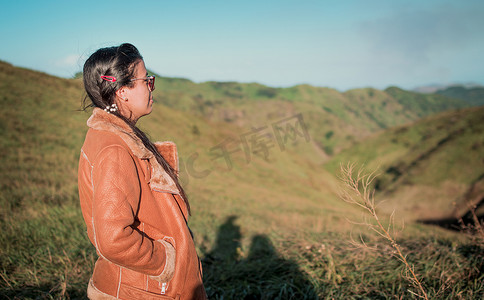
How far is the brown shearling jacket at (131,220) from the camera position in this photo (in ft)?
4.43

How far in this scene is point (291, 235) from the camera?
528 centimetres

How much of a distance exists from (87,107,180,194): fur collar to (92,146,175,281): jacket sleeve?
8 cm

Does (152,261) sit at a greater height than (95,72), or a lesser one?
lesser

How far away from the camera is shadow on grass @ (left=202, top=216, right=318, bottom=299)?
11.4ft

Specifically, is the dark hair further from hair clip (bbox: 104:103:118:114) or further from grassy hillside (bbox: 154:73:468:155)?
grassy hillside (bbox: 154:73:468:155)

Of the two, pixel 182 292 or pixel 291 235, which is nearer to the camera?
pixel 182 292

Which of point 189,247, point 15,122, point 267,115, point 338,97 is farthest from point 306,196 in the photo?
point 338,97

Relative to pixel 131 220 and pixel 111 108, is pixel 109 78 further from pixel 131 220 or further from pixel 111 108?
pixel 131 220

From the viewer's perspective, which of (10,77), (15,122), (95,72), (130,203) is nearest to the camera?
(130,203)

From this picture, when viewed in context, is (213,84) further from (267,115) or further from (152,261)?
(152,261)

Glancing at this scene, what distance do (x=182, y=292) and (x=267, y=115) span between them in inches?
3794

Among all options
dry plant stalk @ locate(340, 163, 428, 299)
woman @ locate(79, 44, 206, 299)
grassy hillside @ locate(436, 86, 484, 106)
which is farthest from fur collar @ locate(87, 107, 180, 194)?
grassy hillside @ locate(436, 86, 484, 106)

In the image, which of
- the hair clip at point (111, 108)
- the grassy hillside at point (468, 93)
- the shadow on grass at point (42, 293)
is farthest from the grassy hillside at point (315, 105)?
the hair clip at point (111, 108)

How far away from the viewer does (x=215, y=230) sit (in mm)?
8141
